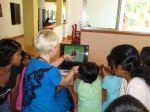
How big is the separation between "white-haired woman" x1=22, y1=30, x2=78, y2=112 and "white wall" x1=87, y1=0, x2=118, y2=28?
2.47m

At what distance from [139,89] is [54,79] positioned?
531 millimetres

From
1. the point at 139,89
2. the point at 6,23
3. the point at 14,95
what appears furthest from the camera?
the point at 6,23

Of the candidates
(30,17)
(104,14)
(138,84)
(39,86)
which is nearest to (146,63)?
(138,84)

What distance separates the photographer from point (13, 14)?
21.4 ft

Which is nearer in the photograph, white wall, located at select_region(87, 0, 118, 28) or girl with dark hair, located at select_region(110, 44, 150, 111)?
girl with dark hair, located at select_region(110, 44, 150, 111)

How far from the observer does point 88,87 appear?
58.0 inches

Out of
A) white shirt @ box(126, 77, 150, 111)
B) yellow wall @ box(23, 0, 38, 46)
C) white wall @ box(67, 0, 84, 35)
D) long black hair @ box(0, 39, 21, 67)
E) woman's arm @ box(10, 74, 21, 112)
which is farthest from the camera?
white wall @ box(67, 0, 84, 35)

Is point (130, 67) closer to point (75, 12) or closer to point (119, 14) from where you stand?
point (119, 14)

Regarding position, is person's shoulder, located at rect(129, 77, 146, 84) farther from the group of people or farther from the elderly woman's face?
the elderly woman's face

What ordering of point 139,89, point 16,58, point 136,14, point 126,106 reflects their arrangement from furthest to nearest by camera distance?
point 136,14
point 16,58
point 139,89
point 126,106

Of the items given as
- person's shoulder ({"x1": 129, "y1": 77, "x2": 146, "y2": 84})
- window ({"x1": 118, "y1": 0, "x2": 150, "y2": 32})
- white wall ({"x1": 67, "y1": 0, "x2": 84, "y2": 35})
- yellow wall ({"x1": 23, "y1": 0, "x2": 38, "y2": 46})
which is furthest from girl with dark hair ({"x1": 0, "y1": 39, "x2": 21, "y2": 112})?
white wall ({"x1": 67, "y1": 0, "x2": 84, "y2": 35})

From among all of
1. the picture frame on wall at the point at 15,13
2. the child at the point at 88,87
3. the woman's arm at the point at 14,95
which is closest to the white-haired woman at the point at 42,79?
the child at the point at 88,87

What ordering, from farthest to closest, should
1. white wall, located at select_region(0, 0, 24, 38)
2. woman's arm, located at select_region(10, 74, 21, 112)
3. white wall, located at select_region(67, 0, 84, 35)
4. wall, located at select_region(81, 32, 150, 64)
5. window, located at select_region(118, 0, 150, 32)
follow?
white wall, located at select_region(67, 0, 84, 35) < white wall, located at select_region(0, 0, 24, 38) < window, located at select_region(118, 0, 150, 32) < wall, located at select_region(81, 32, 150, 64) < woman's arm, located at select_region(10, 74, 21, 112)

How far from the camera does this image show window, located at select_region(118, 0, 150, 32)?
3.94 metres
